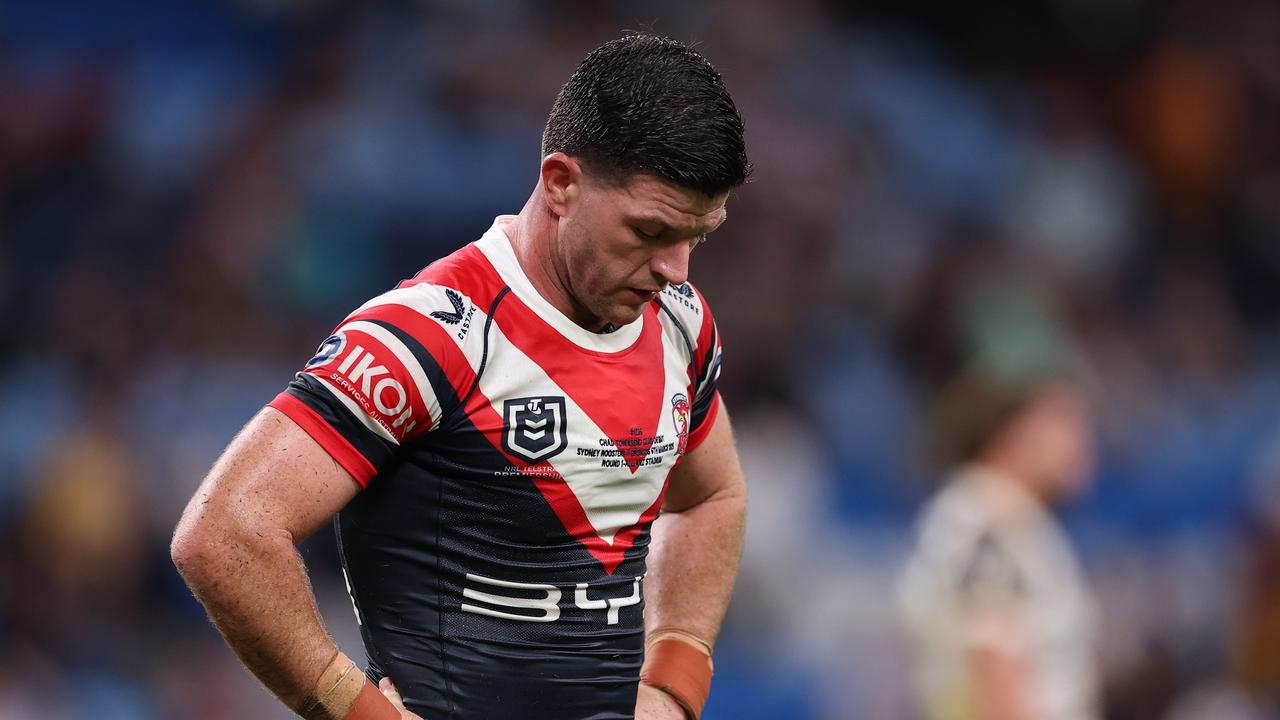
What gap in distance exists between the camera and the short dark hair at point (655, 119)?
2641mm

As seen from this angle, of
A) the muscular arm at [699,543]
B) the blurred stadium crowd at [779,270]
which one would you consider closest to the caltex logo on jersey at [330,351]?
the muscular arm at [699,543]

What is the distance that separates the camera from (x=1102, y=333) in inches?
391

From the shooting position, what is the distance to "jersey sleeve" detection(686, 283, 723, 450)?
124 inches

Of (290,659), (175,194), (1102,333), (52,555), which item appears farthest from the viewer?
(1102,333)

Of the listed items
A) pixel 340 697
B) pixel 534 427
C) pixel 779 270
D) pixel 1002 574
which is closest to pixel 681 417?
pixel 534 427

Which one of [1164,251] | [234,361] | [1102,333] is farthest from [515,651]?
[1164,251]

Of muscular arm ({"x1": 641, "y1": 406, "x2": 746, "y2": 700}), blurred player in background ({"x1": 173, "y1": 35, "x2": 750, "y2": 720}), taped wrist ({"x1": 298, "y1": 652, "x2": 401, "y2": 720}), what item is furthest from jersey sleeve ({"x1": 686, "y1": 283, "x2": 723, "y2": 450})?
taped wrist ({"x1": 298, "y1": 652, "x2": 401, "y2": 720})

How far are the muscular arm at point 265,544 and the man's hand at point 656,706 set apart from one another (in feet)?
2.41

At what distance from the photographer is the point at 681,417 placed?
9.85 ft

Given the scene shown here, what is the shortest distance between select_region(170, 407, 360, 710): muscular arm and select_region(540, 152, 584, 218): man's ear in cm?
61

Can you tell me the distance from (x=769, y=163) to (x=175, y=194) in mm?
3411

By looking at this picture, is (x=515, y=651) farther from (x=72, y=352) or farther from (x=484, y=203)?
(x=484, y=203)

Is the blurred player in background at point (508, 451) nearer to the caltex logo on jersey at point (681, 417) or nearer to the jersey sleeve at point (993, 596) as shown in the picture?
the caltex logo on jersey at point (681, 417)

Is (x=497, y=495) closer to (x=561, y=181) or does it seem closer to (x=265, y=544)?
(x=265, y=544)
